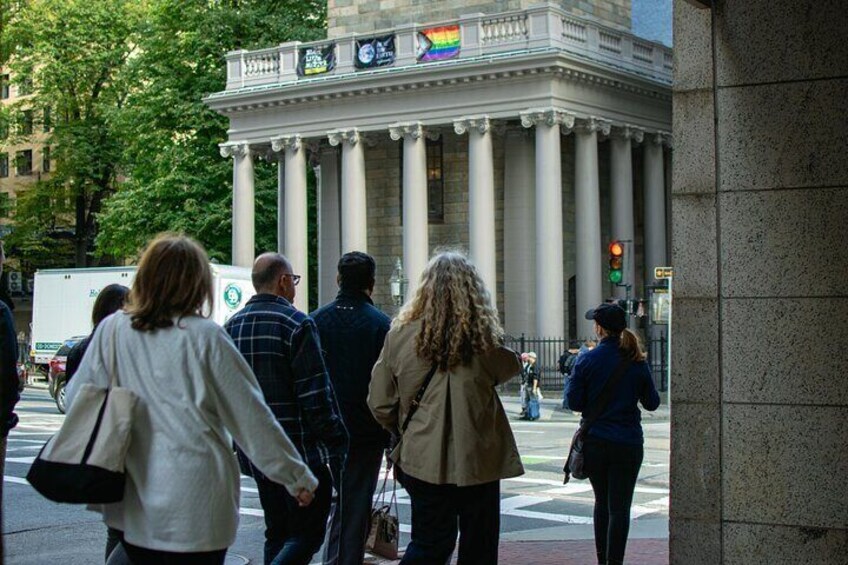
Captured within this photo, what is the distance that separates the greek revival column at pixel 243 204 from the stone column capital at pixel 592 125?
11.6 meters

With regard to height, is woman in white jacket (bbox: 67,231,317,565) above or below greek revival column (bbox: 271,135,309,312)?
below

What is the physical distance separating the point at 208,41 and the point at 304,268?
10.6m

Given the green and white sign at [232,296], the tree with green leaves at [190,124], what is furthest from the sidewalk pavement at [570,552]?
the tree with green leaves at [190,124]

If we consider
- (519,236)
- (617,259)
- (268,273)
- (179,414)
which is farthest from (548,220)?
(179,414)

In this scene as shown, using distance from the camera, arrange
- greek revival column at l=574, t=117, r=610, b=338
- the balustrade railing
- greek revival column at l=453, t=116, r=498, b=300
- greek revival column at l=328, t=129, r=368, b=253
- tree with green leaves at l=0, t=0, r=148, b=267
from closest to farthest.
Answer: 1. the balustrade railing
2. greek revival column at l=453, t=116, r=498, b=300
3. greek revival column at l=574, t=117, r=610, b=338
4. greek revival column at l=328, t=129, r=368, b=253
5. tree with green leaves at l=0, t=0, r=148, b=267

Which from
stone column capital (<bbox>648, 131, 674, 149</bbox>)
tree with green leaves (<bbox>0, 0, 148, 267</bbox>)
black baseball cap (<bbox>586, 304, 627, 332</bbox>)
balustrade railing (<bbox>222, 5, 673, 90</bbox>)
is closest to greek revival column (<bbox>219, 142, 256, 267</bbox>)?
balustrade railing (<bbox>222, 5, 673, 90</bbox>)

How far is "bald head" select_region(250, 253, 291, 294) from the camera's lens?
25.7 feet

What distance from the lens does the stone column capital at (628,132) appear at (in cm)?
4309

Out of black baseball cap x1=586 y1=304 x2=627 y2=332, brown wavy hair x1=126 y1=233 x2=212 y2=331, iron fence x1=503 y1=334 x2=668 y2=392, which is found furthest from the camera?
iron fence x1=503 y1=334 x2=668 y2=392

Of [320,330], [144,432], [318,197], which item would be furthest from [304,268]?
[144,432]

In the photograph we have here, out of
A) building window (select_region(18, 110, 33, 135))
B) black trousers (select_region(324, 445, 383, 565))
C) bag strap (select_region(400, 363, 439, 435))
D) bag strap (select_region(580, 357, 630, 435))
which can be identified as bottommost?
black trousers (select_region(324, 445, 383, 565))

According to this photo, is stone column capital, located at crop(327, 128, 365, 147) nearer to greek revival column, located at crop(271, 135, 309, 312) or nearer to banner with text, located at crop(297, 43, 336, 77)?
greek revival column, located at crop(271, 135, 309, 312)

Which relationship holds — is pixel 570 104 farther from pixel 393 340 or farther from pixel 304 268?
pixel 393 340

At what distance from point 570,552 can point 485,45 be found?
105 ft
